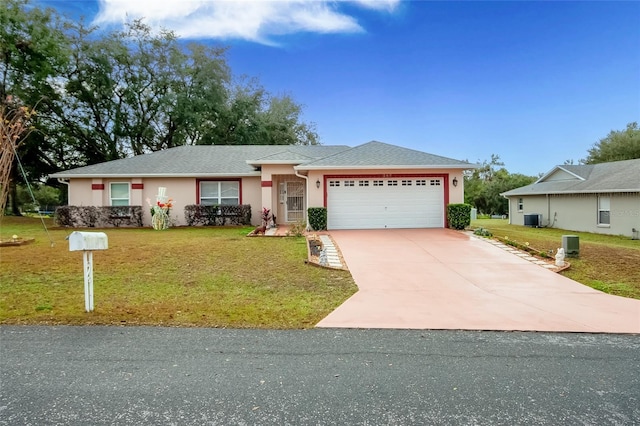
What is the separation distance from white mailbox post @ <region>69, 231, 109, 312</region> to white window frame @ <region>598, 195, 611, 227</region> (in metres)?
20.1

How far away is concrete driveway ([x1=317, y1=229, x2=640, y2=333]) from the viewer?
491cm

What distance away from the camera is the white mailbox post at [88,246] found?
4.84 metres

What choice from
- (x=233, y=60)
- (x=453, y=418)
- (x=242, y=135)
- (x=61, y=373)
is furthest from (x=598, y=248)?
(x=233, y=60)

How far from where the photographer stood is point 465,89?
810 inches

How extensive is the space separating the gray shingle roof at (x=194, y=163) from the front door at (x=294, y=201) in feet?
4.70

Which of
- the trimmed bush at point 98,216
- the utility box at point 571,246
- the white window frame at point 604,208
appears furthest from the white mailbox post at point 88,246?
the white window frame at point 604,208

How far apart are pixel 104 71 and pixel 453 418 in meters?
30.4

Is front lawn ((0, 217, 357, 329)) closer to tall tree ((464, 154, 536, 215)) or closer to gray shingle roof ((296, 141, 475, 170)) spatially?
gray shingle roof ((296, 141, 475, 170))

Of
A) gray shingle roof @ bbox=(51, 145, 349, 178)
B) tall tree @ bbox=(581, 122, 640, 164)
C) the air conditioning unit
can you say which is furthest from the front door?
tall tree @ bbox=(581, 122, 640, 164)

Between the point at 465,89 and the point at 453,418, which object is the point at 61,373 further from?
the point at 465,89

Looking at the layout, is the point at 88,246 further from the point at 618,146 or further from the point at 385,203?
the point at 618,146

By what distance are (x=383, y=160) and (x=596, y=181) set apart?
11711 mm

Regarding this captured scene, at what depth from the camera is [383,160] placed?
14922 millimetres

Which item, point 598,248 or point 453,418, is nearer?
point 453,418
